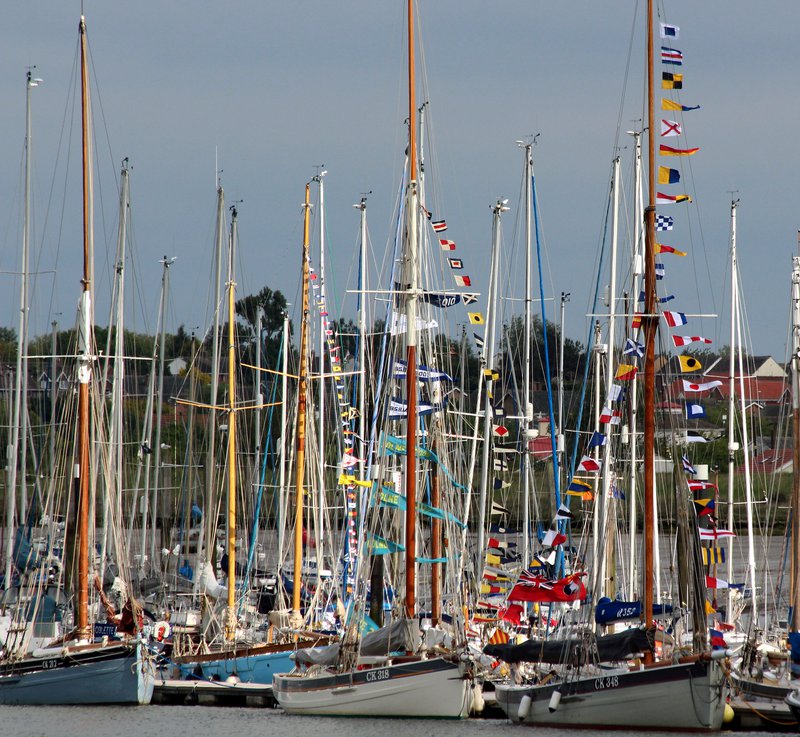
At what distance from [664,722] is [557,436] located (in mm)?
18502

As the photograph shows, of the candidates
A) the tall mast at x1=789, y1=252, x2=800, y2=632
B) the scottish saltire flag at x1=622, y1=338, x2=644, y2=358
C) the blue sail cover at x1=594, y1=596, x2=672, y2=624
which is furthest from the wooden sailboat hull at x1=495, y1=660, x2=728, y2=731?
the scottish saltire flag at x1=622, y1=338, x2=644, y2=358

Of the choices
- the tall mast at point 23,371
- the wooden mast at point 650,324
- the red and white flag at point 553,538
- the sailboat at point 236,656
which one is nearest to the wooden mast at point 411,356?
the red and white flag at point 553,538

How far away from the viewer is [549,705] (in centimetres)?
3497

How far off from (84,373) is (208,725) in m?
9.67

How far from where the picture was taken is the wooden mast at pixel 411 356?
3769 cm

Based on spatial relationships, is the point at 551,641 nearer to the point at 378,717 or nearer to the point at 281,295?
the point at 378,717

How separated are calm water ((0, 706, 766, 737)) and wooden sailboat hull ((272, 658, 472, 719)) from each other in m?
0.27

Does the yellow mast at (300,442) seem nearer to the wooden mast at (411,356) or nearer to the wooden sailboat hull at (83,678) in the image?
the wooden sailboat hull at (83,678)

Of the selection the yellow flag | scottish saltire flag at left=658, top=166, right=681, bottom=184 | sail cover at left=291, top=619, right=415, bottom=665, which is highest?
scottish saltire flag at left=658, top=166, right=681, bottom=184

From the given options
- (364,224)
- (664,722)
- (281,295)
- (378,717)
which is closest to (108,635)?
(378,717)

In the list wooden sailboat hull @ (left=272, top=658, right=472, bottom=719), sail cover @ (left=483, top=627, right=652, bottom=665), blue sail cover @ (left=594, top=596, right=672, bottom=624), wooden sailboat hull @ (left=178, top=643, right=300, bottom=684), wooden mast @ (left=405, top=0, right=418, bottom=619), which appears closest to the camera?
sail cover @ (left=483, top=627, right=652, bottom=665)

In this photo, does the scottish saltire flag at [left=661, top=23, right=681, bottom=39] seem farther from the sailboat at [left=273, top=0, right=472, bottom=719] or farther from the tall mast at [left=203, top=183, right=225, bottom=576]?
the tall mast at [left=203, top=183, right=225, bottom=576]

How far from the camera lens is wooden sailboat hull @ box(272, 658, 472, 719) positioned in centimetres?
3603

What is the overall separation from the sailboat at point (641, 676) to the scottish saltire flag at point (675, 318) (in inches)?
14.8
